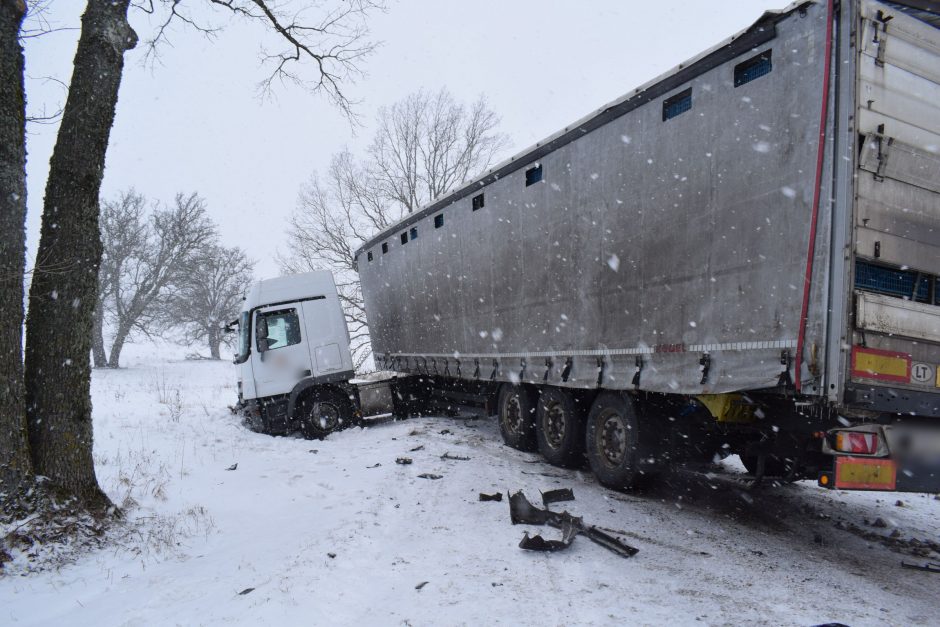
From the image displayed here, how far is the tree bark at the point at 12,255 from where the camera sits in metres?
4.73

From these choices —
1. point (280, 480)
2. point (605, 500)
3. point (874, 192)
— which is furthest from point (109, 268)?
point (874, 192)

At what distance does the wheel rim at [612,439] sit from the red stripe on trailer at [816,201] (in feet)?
7.70

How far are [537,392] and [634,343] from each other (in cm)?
287

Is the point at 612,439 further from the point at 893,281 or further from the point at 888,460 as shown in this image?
the point at 893,281

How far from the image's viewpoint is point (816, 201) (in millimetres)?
4145

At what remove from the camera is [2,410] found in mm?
4742

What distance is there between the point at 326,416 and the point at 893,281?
9.76m

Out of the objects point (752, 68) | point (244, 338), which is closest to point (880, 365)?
point (752, 68)

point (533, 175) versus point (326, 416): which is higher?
point (533, 175)

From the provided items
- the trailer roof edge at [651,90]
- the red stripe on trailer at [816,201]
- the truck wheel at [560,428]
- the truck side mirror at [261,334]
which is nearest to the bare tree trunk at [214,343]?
the truck side mirror at [261,334]

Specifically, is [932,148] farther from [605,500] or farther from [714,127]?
[605,500]

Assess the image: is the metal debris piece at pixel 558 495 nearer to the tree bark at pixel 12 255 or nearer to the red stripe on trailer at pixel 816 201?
the red stripe on trailer at pixel 816 201

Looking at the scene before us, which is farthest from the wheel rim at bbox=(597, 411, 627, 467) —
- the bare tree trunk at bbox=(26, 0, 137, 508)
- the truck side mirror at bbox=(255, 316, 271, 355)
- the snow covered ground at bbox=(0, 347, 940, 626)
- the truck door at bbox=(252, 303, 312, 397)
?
the truck side mirror at bbox=(255, 316, 271, 355)

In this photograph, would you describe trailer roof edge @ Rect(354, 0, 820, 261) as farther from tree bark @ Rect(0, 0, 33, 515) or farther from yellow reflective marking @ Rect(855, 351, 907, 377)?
tree bark @ Rect(0, 0, 33, 515)
